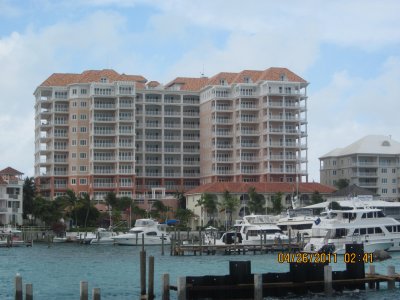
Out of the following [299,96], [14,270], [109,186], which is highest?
[299,96]

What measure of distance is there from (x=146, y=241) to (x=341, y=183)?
6620 centimetres

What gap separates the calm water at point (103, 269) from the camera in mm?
51594

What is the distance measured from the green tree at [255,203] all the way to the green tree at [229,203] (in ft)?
8.42

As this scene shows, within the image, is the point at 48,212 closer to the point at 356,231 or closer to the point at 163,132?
the point at 163,132

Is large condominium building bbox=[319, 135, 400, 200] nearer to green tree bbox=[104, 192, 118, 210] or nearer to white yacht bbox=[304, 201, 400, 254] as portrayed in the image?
green tree bbox=[104, 192, 118, 210]

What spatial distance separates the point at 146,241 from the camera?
375 ft

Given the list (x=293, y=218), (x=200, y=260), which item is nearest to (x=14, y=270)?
(x=200, y=260)

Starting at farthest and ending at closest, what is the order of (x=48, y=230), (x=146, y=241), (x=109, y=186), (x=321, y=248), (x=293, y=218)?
(x=109, y=186)
(x=48, y=230)
(x=146, y=241)
(x=293, y=218)
(x=321, y=248)

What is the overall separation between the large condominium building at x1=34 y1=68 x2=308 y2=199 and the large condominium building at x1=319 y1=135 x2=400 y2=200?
556 inches

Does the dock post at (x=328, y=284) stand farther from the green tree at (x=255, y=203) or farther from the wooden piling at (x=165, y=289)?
the green tree at (x=255, y=203)

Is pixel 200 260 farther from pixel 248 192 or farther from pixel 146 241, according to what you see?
pixel 248 192

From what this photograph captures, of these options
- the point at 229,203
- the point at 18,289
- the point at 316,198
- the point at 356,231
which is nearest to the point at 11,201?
the point at 229,203

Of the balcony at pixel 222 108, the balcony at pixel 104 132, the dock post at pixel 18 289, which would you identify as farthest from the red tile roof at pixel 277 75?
the dock post at pixel 18 289

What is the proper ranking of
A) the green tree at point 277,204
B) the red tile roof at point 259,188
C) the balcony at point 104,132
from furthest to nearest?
1. the balcony at point 104,132
2. the red tile roof at point 259,188
3. the green tree at point 277,204
